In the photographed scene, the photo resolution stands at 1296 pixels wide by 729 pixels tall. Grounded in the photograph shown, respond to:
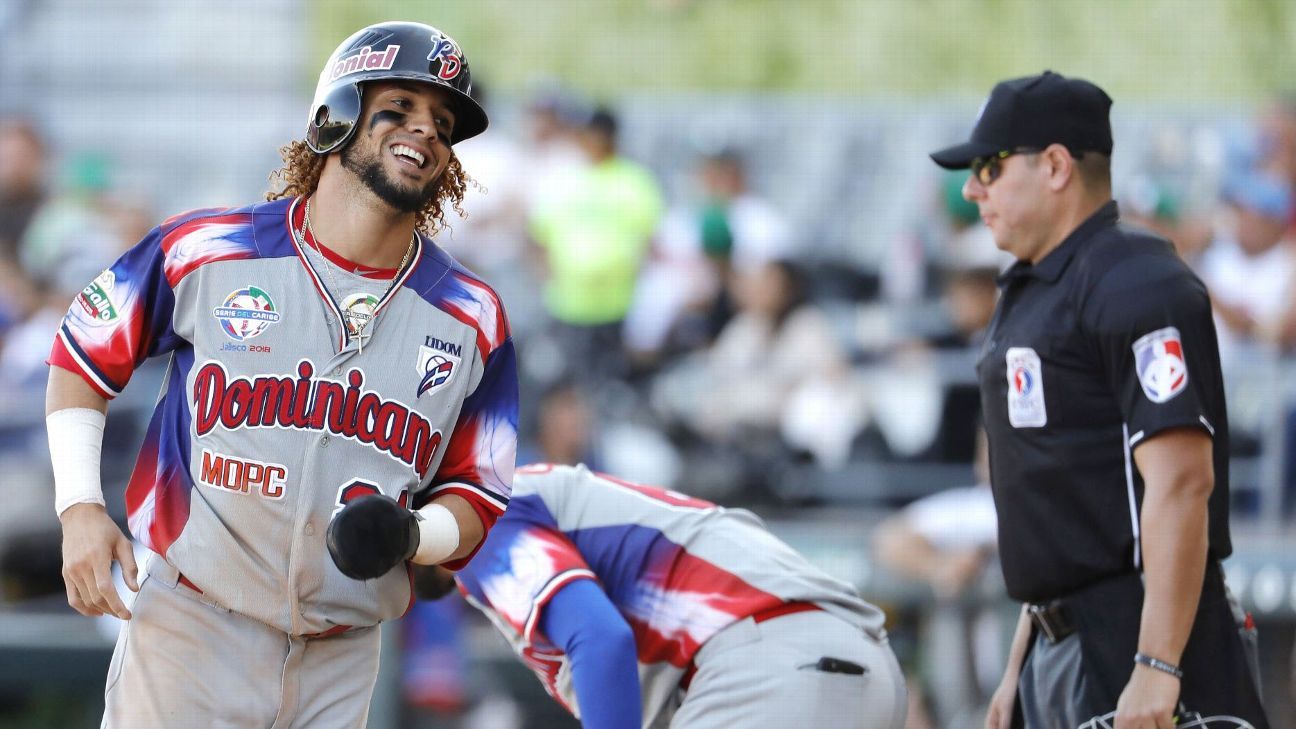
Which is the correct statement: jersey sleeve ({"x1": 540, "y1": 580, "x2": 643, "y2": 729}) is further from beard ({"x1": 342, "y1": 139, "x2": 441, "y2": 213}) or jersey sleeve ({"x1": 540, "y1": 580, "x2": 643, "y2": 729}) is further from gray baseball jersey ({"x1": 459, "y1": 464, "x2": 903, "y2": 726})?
beard ({"x1": 342, "y1": 139, "x2": 441, "y2": 213})

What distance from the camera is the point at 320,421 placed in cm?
295

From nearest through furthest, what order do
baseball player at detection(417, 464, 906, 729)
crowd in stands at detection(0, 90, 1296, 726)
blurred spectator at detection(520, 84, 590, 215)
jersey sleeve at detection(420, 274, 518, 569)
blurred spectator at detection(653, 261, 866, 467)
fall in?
jersey sleeve at detection(420, 274, 518, 569)
baseball player at detection(417, 464, 906, 729)
crowd in stands at detection(0, 90, 1296, 726)
blurred spectator at detection(653, 261, 866, 467)
blurred spectator at detection(520, 84, 590, 215)

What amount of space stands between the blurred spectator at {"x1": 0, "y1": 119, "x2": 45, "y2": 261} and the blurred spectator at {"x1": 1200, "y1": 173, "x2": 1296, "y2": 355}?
21.7 feet

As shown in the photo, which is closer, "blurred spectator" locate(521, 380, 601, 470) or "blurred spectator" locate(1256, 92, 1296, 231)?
"blurred spectator" locate(521, 380, 601, 470)

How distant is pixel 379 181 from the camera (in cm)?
305

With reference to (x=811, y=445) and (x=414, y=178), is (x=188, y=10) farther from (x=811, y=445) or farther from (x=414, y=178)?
(x=414, y=178)

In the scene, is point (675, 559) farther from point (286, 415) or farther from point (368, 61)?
point (368, 61)

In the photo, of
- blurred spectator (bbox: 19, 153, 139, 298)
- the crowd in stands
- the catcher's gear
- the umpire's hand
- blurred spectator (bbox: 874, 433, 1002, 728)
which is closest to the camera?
the catcher's gear

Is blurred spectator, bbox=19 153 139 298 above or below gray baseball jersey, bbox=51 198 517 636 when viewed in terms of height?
below

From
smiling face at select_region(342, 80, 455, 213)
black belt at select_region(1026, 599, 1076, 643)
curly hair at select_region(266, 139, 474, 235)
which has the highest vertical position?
smiling face at select_region(342, 80, 455, 213)

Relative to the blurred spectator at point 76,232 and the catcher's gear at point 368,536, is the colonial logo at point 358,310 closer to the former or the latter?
the catcher's gear at point 368,536

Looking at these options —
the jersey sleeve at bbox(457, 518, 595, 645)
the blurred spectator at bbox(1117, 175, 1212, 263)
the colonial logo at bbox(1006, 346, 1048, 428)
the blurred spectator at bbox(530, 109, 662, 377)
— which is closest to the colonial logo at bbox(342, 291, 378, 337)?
the jersey sleeve at bbox(457, 518, 595, 645)

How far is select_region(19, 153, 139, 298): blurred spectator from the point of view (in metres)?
8.85

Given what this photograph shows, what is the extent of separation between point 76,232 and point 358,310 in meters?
6.82
